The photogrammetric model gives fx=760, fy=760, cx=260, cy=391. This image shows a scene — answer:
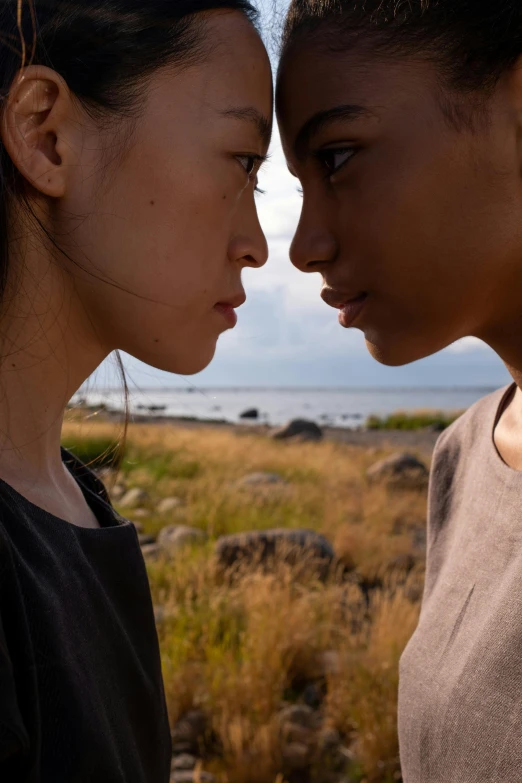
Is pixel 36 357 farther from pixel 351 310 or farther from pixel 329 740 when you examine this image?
pixel 329 740

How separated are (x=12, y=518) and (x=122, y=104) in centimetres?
73

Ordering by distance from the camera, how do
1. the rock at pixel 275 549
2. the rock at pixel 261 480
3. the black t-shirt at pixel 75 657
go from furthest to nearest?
the rock at pixel 261 480
the rock at pixel 275 549
the black t-shirt at pixel 75 657

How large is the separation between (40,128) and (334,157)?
64 cm

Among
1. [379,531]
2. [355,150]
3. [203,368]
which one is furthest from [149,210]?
[379,531]

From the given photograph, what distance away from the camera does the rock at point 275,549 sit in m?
6.01

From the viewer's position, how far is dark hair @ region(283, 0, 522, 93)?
59.8 inches

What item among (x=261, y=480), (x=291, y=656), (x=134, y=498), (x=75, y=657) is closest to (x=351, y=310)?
(x=75, y=657)

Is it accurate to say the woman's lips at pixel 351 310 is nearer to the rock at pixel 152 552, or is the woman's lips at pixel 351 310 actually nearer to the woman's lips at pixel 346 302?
the woman's lips at pixel 346 302

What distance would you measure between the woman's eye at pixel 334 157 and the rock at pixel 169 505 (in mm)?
7826

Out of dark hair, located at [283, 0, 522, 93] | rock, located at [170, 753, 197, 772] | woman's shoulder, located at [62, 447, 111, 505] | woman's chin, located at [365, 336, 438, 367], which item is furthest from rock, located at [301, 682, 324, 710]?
dark hair, located at [283, 0, 522, 93]

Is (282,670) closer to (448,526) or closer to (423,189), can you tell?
(448,526)

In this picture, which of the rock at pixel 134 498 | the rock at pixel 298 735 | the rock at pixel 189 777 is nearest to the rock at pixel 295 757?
the rock at pixel 298 735

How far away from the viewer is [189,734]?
382 cm

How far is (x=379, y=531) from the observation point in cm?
805
